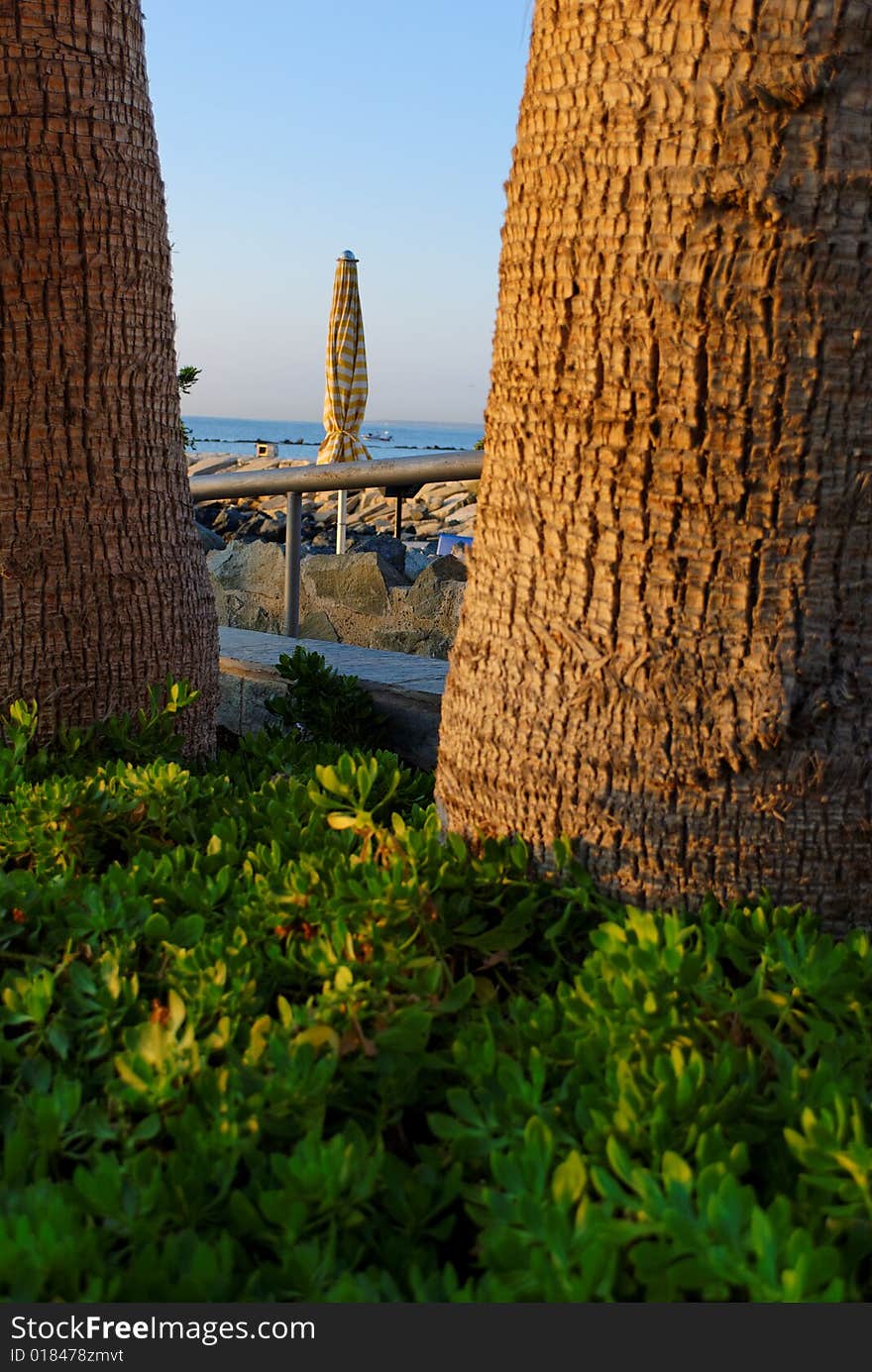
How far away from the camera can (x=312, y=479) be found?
558cm

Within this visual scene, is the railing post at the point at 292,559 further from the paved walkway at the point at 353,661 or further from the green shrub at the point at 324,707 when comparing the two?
the green shrub at the point at 324,707

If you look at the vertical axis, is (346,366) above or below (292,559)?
above

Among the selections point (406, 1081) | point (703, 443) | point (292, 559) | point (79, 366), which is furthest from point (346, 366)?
point (406, 1081)

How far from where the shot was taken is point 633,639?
2504 mm

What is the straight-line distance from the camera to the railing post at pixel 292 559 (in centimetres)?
563

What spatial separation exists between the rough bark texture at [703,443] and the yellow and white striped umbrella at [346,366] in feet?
33.4

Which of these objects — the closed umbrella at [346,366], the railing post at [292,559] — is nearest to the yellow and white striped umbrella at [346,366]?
the closed umbrella at [346,366]

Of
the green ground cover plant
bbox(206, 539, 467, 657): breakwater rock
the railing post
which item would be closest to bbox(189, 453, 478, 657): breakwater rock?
bbox(206, 539, 467, 657): breakwater rock

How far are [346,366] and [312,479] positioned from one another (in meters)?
7.76

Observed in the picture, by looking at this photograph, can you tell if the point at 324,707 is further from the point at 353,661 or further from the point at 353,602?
the point at 353,602

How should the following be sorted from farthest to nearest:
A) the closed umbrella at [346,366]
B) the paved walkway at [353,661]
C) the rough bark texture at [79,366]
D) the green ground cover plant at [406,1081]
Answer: the closed umbrella at [346,366] → the paved walkway at [353,661] → the rough bark texture at [79,366] → the green ground cover plant at [406,1081]

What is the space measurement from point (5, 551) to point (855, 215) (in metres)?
2.47

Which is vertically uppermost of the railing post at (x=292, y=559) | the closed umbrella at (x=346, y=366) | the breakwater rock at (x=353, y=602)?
the closed umbrella at (x=346, y=366)

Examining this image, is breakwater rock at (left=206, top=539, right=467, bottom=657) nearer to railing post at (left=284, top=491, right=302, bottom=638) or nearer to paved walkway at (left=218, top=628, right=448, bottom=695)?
railing post at (left=284, top=491, right=302, bottom=638)
